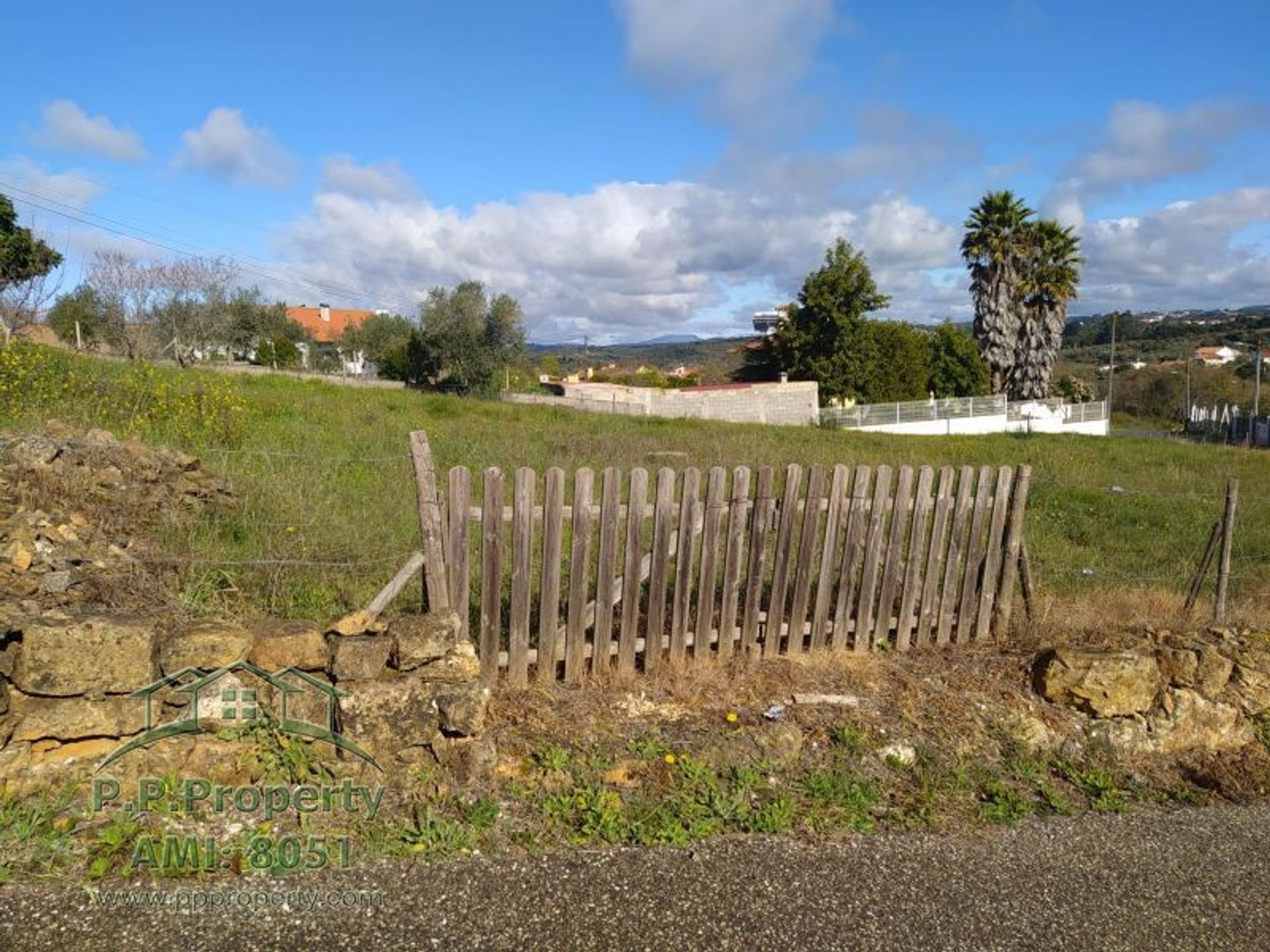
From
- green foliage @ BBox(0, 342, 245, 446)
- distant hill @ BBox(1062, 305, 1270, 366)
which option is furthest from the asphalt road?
distant hill @ BBox(1062, 305, 1270, 366)

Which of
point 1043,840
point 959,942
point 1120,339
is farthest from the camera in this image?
point 1120,339

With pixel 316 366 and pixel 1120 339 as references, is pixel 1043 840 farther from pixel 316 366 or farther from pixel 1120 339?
pixel 1120 339

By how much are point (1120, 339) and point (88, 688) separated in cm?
12405

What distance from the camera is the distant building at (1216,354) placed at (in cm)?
7100

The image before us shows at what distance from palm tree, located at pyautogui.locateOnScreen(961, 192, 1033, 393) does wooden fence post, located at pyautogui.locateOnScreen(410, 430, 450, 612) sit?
3975 centimetres

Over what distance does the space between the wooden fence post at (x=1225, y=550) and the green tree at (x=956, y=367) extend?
128 feet

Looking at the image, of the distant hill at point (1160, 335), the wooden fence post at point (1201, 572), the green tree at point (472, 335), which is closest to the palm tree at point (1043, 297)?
the green tree at point (472, 335)

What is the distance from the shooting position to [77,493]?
452 centimetres

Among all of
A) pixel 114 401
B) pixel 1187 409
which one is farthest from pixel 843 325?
pixel 114 401

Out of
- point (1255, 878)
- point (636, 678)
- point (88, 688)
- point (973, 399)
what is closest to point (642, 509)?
Answer: point (636, 678)

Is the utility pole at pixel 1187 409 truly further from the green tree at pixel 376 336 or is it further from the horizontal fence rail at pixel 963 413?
the green tree at pixel 376 336

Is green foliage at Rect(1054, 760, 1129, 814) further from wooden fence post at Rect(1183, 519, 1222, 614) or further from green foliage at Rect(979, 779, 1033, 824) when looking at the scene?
wooden fence post at Rect(1183, 519, 1222, 614)

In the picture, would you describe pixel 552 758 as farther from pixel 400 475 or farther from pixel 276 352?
pixel 276 352

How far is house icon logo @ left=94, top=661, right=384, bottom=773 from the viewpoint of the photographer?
329 cm
